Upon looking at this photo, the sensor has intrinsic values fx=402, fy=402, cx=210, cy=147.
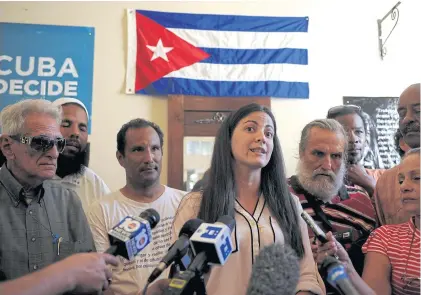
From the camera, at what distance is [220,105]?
3707mm

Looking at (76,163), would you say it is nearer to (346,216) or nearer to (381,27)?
(346,216)

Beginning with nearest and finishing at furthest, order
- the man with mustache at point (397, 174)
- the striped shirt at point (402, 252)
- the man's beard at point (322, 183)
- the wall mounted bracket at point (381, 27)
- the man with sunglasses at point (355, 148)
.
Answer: the striped shirt at point (402, 252), the man with mustache at point (397, 174), the man's beard at point (322, 183), the man with sunglasses at point (355, 148), the wall mounted bracket at point (381, 27)

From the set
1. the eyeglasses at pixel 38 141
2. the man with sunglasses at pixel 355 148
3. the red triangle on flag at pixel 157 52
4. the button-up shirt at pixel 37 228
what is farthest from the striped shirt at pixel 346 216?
the red triangle on flag at pixel 157 52

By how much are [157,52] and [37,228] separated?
8.02 feet

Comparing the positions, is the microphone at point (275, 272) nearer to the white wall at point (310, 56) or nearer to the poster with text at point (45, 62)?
the white wall at point (310, 56)

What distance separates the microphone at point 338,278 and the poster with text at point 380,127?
9.89ft

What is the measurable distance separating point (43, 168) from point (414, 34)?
3.86 meters

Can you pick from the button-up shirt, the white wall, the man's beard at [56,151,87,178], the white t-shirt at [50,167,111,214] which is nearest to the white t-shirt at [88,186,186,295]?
the button-up shirt

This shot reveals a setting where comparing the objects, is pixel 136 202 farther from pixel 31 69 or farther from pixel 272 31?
pixel 272 31

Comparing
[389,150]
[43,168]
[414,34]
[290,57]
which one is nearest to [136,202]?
[43,168]

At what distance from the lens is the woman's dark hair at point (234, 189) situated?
1591mm

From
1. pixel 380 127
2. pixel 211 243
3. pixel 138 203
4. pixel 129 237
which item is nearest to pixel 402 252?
pixel 211 243

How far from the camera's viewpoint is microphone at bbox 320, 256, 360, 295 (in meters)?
0.94

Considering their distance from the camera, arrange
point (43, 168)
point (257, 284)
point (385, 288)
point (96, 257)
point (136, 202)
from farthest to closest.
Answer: point (136, 202) → point (43, 168) → point (385, 288) → point (96, 257) → point (257, 284)
